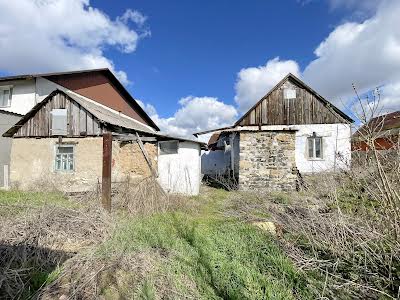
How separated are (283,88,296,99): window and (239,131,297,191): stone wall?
4.61 m

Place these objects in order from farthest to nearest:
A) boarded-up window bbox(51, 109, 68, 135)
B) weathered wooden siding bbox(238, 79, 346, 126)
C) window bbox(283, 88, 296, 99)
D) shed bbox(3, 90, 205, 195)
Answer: window bbox(283, 88, 296, 99), weathered wooden siding bbox(238, 79, 346, 126), boarded-up window bbox(51, 109, 68, 135), shed bbox(3, 90, 205, 195)

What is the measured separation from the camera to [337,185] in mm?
4742

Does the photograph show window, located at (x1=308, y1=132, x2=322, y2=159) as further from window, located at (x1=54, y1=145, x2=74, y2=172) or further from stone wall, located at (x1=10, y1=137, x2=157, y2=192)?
window, located at (x1=54, y1=145, x2=74, y2=172)

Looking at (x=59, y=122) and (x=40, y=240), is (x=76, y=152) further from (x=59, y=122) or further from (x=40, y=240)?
(x=40, y=240)

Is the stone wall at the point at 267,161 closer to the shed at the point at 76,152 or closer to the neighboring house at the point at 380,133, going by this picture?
the shed at the point at 76,152

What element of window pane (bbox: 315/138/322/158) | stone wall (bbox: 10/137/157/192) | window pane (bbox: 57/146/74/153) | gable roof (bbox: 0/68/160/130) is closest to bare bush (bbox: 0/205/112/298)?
stone wall (bbox: 10/137/157/192)

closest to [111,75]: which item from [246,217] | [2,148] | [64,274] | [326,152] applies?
[2,148]

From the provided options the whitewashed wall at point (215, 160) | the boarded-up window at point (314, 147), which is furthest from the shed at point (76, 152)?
the boarded-up window at point (314, 147)

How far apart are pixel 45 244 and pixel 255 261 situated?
10.9ft

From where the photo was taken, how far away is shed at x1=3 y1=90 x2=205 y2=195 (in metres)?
12.2

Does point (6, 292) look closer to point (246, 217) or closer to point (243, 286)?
point (243, 286)

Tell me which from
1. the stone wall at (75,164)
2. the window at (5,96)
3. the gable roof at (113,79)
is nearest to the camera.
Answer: the stone wall at (75,164)

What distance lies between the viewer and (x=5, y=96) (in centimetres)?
1605

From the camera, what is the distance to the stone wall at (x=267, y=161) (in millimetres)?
13594
